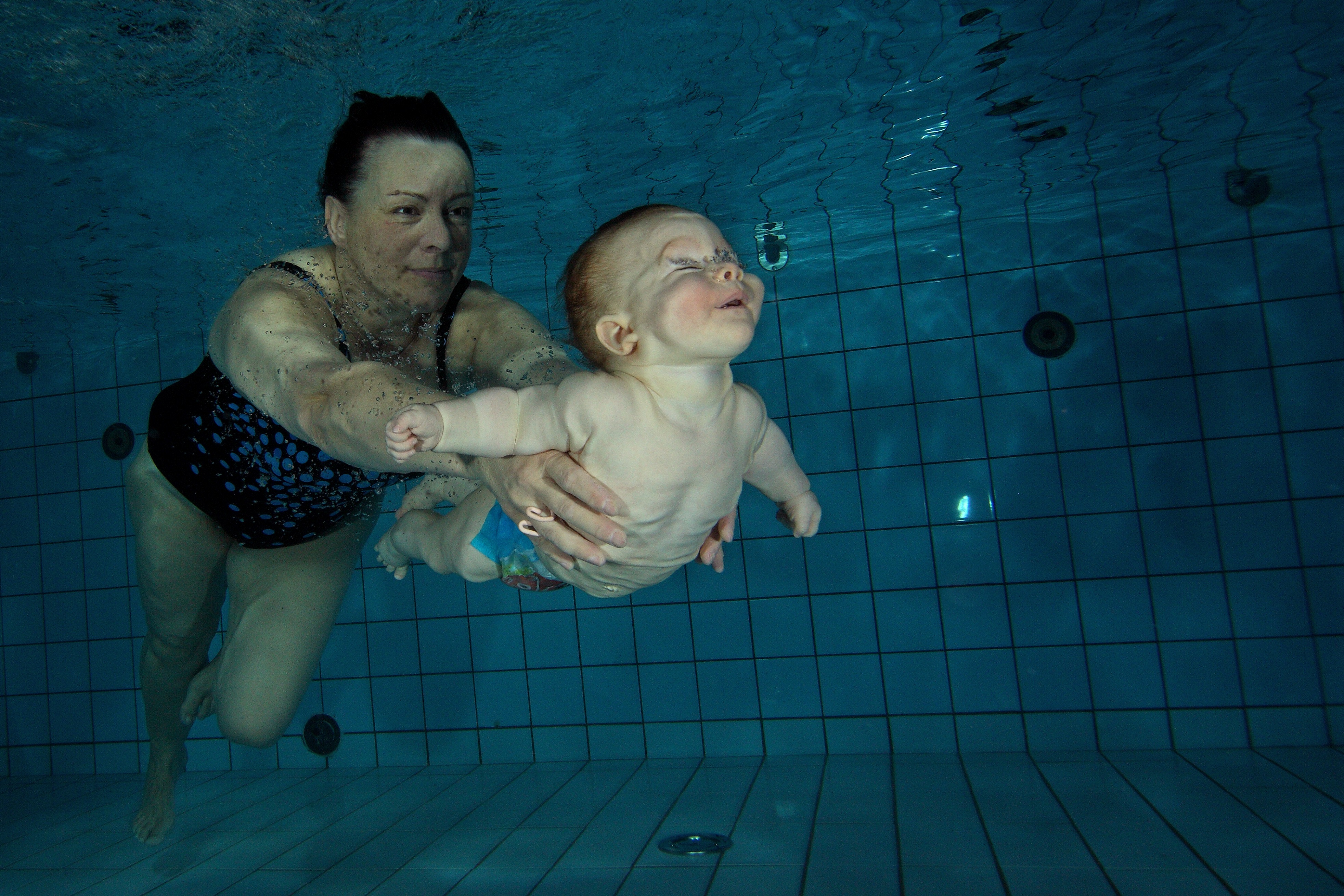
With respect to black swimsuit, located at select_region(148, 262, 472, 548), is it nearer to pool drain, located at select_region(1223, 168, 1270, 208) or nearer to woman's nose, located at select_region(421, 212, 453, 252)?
woman's nose, located at select_region(421, 212, 453, 252)

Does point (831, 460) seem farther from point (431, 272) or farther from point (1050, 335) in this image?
point (431, 272)

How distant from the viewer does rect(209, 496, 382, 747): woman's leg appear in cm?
298

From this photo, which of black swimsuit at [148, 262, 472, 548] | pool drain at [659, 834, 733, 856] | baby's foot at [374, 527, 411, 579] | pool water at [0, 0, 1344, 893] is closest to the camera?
black swimsuit at [148, 262, 472, 548]

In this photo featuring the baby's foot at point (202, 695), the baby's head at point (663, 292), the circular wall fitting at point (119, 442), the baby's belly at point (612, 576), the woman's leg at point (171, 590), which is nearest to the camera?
the baby's head at point (663, 292)

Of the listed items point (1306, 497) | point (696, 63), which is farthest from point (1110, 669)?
point (696, 63)

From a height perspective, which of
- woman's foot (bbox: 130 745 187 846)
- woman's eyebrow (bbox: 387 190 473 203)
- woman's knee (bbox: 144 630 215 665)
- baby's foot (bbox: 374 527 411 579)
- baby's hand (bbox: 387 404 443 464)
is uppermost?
woman's eyebrow (bbox: 387 190 473 203)

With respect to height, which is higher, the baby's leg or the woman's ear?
the woman's ear

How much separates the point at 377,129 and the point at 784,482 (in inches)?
63.0

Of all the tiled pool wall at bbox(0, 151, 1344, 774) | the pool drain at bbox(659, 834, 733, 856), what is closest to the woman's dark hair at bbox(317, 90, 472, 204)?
the pool drain at bbox(659, 834, 733, 856)

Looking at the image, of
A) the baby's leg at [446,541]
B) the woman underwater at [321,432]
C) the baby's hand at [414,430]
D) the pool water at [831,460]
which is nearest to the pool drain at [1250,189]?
the pool water at [831,460]

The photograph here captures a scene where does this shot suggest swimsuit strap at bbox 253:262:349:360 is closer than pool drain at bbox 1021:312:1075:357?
Yes

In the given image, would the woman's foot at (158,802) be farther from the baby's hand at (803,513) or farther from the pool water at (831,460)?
the baby's hand at (803,513)

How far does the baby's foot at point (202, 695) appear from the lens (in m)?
3.29

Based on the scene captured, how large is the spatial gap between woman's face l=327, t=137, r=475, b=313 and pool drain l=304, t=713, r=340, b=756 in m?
4.53
